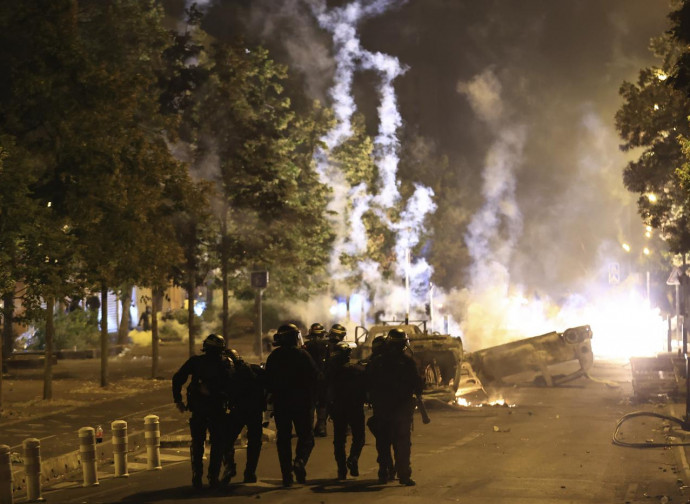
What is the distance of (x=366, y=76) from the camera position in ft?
168

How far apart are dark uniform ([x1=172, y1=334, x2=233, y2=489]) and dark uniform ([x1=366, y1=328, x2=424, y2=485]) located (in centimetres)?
172

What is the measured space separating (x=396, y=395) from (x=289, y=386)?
1.25m

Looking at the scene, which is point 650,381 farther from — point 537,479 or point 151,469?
point 151,469

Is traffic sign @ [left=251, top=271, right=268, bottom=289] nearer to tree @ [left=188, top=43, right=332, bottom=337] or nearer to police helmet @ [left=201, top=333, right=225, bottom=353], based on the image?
tree @ [left=188, top=43, right=332, bottom=337]

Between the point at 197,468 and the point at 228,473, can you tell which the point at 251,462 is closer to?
the point at 228,473

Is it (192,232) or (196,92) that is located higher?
(196,92)

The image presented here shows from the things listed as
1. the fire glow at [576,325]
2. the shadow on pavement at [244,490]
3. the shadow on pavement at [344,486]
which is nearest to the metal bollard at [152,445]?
the shadow on pavement at [244,490]

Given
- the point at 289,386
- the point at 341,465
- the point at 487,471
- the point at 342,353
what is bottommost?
the point at 487,471

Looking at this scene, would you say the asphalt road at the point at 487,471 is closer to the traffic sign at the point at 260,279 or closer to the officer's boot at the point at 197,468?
the officer's boot at the point at 197,468

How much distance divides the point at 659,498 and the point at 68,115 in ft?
47.6

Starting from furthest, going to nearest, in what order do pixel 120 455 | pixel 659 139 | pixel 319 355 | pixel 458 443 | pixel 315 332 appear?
pixel 659 139 → pixel 458 443 → pixel 315 332 → pixel 319 355 → pixel 120 455

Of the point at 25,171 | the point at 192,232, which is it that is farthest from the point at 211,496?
the point at 192,232

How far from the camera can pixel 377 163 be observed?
56875mm

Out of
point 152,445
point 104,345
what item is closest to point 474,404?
point 104,345
